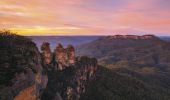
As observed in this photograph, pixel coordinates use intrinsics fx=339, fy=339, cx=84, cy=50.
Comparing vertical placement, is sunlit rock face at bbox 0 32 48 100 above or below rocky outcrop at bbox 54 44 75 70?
above

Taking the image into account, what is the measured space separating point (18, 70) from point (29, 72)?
316 centimetres

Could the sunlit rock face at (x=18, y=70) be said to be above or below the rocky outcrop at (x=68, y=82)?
above

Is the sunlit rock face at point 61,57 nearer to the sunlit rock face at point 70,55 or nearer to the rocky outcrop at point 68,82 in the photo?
the rocky outcrop at point 68,82

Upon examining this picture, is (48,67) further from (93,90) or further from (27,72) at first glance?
(27,72)

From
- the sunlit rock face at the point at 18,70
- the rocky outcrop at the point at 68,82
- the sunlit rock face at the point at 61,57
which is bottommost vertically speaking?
the rocky outcrop at the point at 68,82

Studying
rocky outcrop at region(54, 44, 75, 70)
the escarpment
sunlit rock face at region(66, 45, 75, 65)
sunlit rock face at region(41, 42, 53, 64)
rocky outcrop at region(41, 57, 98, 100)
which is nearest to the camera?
rocky outcrop at region(41, 57, 98, 100)

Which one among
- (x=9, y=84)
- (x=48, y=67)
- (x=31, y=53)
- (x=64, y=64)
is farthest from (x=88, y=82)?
(x=9, y=84)

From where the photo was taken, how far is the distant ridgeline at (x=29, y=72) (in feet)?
240

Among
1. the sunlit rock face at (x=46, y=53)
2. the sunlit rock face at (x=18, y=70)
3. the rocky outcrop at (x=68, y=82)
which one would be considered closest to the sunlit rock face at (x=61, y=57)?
the rocky outcrop at (x=68, y=82)

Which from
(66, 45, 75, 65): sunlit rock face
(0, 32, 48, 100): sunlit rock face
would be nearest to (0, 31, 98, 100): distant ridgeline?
(0, 32, 48, 100): sunlit rock face

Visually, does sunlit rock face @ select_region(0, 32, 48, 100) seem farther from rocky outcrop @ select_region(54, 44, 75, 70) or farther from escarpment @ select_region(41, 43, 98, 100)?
rocky outcrop @ select_region(54, 44, 75, 70)

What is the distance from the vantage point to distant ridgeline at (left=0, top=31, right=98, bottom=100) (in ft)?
240

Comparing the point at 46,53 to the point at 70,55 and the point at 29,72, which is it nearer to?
the point at 70,55

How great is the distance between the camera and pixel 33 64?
282 feet
